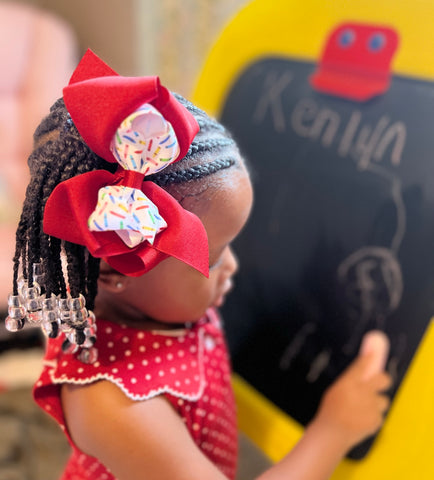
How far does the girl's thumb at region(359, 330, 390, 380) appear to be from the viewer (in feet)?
2.07

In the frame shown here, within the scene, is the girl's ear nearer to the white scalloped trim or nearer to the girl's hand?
the white scalloped trim

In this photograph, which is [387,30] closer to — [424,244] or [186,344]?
[424,244]

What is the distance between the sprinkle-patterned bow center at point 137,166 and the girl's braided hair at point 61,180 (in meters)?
0.04

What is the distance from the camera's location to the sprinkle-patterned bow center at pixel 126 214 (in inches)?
14.8

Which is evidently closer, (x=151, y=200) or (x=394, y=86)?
(x=151, y=200)

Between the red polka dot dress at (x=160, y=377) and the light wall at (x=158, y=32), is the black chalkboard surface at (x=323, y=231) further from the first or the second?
the light wall at (x=158, y=32)

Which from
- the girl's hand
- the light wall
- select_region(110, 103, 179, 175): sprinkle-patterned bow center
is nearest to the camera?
select_region(110, 103, 179, 175): sprinkle-patterned bow center

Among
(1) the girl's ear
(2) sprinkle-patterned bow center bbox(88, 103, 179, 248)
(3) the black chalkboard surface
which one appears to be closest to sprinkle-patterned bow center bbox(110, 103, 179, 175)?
(2) sprinkle-patterned bow center bbox(88, 103, 179, 248)

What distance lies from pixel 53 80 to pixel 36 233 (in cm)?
133

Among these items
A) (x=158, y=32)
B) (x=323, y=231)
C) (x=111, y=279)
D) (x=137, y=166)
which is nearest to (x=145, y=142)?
(x=137, y=166)

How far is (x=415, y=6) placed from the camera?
654 millimetres

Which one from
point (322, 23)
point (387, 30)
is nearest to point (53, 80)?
point (322, 23)

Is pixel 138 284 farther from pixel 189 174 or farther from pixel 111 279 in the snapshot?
pixel 189 174

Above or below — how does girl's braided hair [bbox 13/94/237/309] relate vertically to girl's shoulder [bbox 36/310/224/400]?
above
